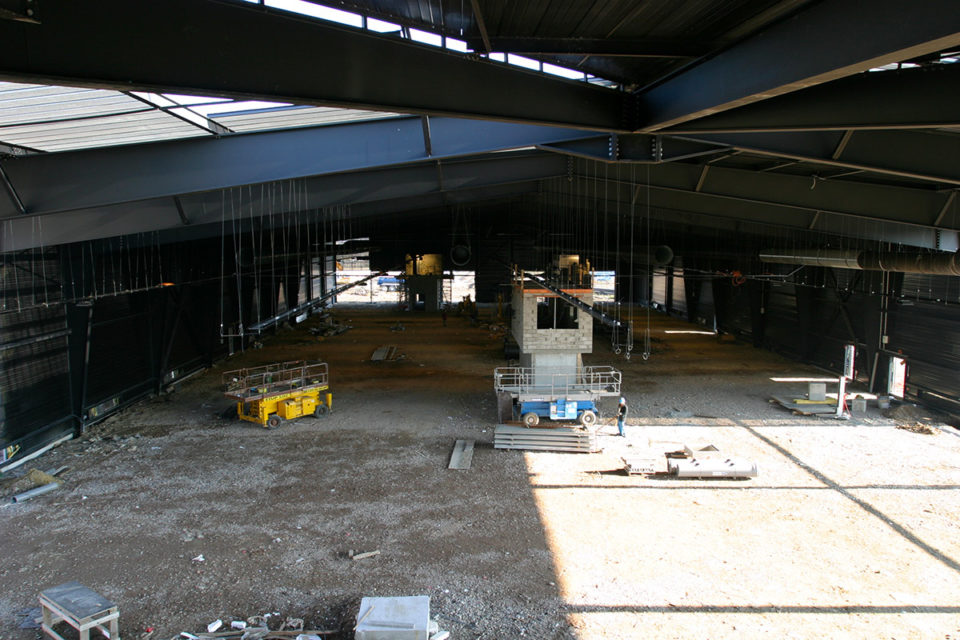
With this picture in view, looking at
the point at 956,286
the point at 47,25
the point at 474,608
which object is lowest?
the point at 474,608

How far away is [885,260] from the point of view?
58.5ft

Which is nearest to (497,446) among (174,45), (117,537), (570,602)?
(570,602)

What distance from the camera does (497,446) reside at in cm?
1648

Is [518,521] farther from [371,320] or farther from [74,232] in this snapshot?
[371,320]

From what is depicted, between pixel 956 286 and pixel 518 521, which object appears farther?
pixel 956 286

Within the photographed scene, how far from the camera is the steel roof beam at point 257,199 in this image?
13.7m

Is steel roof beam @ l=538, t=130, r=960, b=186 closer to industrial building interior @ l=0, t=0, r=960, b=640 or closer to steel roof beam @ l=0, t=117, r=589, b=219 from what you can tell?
industrial building interior @ l=0, t=0, r=960, b=640

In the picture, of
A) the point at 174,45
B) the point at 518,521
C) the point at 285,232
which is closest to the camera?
the point at 174,45

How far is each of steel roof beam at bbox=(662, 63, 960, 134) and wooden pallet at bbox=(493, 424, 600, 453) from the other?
32.5ft

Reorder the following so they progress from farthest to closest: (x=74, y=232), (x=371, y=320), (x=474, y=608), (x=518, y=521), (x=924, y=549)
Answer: (x=371, y=320) < (x=74, y=232) < (x=518, y=521) < (x=924, y=549) < (x=474, y=608)

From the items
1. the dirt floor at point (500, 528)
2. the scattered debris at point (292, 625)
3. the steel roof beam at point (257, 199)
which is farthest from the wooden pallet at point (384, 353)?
the scattered debris at point (292, 625)

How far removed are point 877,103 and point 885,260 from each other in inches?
484

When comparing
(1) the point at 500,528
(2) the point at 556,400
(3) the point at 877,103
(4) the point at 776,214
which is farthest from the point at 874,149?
(4) the point at 776,214

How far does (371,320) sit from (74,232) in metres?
30.8
